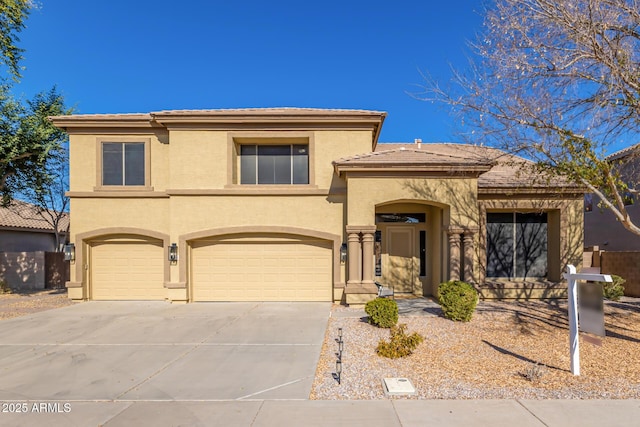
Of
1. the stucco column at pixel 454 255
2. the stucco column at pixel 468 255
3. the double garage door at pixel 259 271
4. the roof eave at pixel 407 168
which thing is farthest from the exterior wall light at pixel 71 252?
the stucco column at pixel 468 255

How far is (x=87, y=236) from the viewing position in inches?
530

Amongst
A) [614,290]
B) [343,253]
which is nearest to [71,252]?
[343,253]

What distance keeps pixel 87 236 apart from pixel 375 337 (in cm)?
1093

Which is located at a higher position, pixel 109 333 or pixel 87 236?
pixel 87 236

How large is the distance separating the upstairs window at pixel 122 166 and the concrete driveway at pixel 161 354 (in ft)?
15.0

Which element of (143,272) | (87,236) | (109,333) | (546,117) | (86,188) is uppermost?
(546,117)

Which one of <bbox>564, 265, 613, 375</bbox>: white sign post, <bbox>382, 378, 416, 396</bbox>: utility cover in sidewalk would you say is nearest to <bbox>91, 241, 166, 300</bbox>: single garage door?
<bbox>382, 378, 416, 396</bbox>: utility cover in sidewalk

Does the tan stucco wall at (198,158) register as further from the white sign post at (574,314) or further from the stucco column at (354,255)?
the white sign post at (574,314)

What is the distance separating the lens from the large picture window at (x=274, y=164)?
13375 mm

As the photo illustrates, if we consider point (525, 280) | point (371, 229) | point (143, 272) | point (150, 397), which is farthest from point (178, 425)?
point (525, 280)

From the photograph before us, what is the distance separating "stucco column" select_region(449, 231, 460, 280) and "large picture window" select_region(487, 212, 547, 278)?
6.78 ft

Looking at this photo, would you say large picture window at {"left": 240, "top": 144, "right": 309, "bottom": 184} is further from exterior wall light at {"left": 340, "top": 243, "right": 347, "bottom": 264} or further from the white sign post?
the white sign post

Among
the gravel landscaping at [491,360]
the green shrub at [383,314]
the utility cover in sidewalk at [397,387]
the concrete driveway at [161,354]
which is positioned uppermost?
the green shrub at [383,314]

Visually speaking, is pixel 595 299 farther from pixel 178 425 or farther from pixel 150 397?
pixel 150 397
